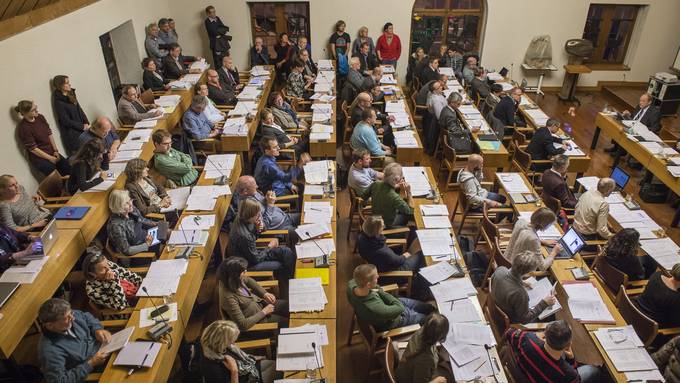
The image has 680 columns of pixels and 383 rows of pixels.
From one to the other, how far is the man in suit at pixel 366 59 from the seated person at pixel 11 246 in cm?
771

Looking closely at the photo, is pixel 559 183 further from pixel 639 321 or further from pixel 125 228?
pixel 125 228

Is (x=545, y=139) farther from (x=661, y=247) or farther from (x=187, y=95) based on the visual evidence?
(x=187, y=95)

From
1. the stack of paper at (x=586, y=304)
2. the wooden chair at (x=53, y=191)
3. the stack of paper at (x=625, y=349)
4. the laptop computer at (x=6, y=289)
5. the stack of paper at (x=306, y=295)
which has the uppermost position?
the laptop computer at (x=6, y=289)

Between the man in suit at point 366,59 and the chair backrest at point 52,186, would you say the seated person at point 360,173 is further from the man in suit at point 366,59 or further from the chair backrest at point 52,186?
the man in suit at point 366,59

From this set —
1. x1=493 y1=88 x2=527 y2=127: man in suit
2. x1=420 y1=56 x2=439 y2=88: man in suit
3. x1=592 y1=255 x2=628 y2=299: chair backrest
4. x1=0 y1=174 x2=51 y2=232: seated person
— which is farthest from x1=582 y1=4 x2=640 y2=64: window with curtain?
x1=0 y1=174 x2=51 y2=232: seated person

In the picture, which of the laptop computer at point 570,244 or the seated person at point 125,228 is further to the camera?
the laptop computer at point 570,244

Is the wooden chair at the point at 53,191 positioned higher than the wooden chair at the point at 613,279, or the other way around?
the wooden chair at the point at 53,191

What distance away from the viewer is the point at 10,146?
5391mm

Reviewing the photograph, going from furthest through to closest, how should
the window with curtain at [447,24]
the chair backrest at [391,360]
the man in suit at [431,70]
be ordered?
the window with curtain at [447,24] → the man in suit at [431,70] → the chair backrest at [391,360]

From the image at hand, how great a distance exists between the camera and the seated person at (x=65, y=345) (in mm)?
3236

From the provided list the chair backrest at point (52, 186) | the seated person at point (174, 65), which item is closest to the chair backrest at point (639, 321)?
the chair backrest at point (52, 186)

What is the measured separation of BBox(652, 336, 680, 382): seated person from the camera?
3506mm

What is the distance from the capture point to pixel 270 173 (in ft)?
19.1

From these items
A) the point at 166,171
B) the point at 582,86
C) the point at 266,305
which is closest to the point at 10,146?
the point at 166,171
